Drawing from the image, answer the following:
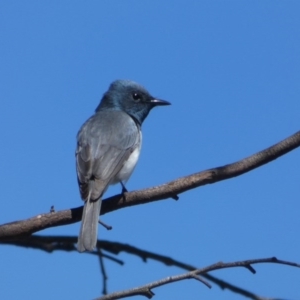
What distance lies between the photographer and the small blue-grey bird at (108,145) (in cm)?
628

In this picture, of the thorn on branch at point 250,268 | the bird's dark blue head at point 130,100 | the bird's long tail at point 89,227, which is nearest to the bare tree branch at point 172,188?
the bird's long tail at point 89,227

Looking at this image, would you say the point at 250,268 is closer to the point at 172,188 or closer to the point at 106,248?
the point at 172,188

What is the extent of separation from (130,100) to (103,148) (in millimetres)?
1711

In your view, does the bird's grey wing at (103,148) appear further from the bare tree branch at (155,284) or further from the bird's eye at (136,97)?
the bare tree branch at (155,284)

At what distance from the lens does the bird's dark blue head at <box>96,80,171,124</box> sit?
8.95 m

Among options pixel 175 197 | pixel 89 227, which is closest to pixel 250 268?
pixel 175 197

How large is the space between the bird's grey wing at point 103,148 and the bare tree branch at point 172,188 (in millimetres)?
932

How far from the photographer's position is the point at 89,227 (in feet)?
19.8

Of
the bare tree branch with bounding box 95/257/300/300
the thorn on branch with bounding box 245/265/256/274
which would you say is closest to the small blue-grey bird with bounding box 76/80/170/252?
the bare tree branch with bounding box 95/257/300/300

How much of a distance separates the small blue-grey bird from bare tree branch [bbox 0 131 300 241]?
1.29 feet

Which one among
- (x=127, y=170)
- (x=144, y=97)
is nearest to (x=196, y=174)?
(x=127, y=170)

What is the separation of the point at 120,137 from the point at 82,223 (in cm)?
182

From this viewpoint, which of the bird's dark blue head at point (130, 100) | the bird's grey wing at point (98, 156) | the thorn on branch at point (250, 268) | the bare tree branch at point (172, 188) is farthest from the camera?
the bird's dark blue head at point (130, 100)

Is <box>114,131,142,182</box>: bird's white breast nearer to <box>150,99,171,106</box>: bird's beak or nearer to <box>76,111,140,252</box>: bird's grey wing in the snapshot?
<box>76,111,140,252</box>: bird's grey wing
